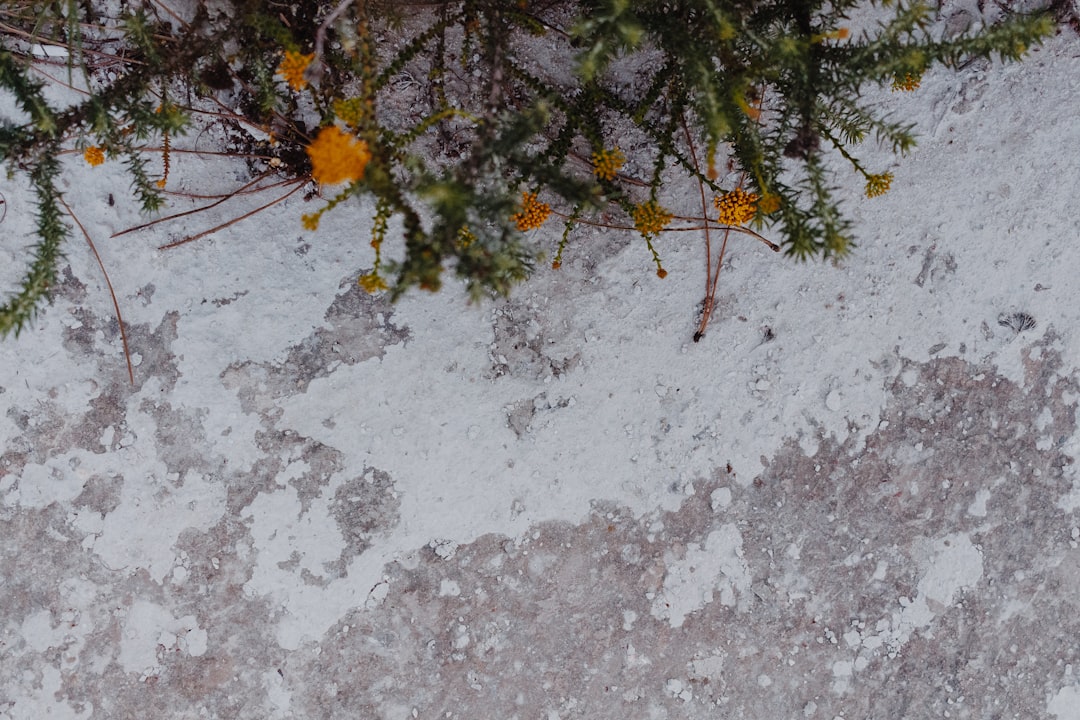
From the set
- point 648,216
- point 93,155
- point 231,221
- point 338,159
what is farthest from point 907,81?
point 93,155

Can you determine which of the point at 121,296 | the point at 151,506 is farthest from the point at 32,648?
the point at 121,296

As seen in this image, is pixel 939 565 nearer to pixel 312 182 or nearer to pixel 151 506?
pixel 312 182

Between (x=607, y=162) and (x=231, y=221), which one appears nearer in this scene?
(x=607, y=162)

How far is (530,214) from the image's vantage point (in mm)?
1898

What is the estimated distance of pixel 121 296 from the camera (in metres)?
2.12

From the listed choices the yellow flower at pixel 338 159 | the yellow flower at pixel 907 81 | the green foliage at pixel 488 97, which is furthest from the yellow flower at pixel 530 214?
the yellow flower at pixel 907 81

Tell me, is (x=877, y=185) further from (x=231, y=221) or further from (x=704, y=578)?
(x=231, y=221)

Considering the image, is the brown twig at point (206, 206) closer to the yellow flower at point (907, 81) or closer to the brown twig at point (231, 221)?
the brown twig at point (231, 221)

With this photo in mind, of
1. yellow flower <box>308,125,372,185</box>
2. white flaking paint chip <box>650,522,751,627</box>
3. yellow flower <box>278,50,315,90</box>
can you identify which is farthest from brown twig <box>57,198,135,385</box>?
white flaking paint chip <box>650,522,751,627</box>

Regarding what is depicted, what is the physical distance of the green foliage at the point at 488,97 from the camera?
149cm

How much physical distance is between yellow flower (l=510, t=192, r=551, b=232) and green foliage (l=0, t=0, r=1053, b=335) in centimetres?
2

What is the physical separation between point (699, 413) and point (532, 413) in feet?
1.57

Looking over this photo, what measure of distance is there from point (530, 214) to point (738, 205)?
1.68 ft

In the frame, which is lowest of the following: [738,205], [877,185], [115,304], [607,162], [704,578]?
[704,578]
